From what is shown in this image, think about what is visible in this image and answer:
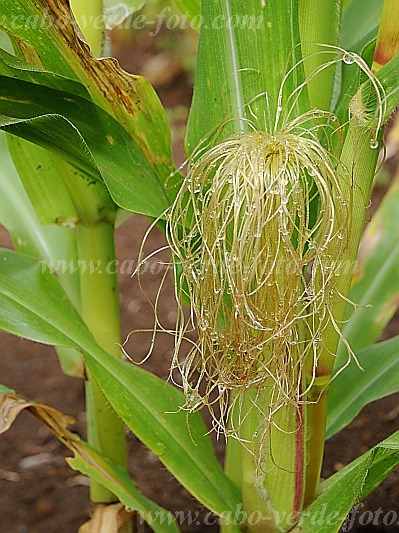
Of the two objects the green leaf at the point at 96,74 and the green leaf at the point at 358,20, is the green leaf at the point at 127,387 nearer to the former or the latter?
the green leaf at the point at 96,74

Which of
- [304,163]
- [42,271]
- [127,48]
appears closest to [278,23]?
[304,163]

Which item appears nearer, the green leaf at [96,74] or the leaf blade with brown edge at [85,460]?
the green leaf at [96,74]

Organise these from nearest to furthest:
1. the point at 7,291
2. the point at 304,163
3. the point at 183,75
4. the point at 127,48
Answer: the point at 304,163
the point at 7,291
the point at 183,75
the point at 127,48

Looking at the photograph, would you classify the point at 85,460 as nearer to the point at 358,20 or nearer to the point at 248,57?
the point at 248,57

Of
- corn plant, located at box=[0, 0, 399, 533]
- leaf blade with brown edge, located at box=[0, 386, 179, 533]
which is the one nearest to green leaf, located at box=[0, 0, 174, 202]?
corn plant, located at box=[0, 0, 399, 533]

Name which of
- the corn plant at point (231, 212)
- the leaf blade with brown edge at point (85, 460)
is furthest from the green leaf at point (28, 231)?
the leaf blade with brown edge at point (85, 460)

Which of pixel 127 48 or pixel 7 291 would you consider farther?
pixel 127 48

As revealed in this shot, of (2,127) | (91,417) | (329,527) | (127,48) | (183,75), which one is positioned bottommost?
(329,527)

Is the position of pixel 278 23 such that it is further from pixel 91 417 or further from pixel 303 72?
pixel 91 417
